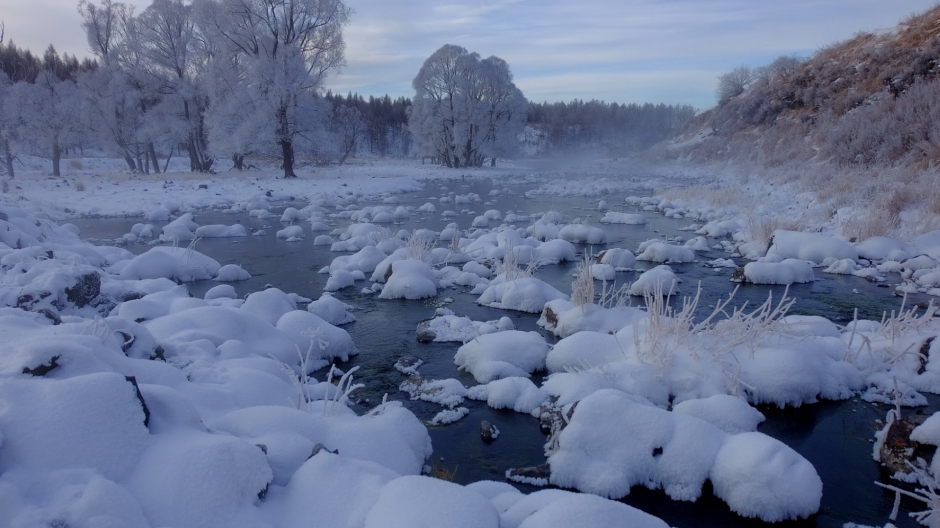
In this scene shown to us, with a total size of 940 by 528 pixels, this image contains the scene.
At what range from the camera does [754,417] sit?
4.41 metres

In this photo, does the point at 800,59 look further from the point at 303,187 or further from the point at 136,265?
the point at 136,265

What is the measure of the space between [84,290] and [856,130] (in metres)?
21.5

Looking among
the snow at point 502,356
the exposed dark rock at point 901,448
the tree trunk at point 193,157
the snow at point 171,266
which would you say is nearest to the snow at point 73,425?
the snow at point 502,356

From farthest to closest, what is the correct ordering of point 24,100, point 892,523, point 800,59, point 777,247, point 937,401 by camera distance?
point 800,59
point 24,100
point 777,247
point 937,401
point 892,523

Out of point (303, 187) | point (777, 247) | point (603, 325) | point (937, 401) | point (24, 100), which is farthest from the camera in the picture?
point (24, 100)

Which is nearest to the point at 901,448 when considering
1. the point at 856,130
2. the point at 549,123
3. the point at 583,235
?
the point at 583,235

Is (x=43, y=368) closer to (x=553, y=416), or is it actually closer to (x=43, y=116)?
(x=553, y=416)

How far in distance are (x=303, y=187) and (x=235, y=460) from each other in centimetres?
2173

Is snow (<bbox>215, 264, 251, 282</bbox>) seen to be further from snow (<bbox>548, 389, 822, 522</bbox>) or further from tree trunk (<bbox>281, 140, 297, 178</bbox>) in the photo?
tree trunk (<bbox>281, 140, 297, 178</bbox>)

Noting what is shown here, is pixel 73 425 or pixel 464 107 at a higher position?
pixel 464 107

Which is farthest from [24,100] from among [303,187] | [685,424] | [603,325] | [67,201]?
[685,424]

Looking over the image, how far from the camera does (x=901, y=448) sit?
3.86 m

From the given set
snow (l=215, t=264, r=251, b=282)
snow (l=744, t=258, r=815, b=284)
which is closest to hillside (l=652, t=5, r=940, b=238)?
snow (l=744, t=258, r=815, b=284)

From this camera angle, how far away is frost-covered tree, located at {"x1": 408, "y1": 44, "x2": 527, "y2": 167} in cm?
3844
